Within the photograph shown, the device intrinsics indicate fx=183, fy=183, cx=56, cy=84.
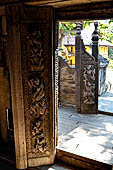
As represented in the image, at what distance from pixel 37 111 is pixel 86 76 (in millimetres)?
1726

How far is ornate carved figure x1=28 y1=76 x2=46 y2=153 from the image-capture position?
2.16 meters

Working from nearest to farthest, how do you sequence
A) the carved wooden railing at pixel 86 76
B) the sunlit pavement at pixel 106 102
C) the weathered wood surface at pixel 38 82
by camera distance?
the weathered wood surface at pixel 38 82 < the carved wooden railing at pixel 86 76 < the sunlit pavement at pixel 106 102

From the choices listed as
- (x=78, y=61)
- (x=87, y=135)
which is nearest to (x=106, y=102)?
(x=78, y=61)

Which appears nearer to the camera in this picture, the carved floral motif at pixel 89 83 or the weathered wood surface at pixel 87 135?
the weathered wood surface at pixel 87 135

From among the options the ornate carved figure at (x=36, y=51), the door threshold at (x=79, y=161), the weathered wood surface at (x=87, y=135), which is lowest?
the door threshold at (x=79, y=161)

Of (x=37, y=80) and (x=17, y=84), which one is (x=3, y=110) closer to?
(x=17, y=84)

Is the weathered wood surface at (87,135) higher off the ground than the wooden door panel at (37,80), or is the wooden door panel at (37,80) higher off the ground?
the wooden door panel at (37,80)

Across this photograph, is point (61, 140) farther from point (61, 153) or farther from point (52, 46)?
point (52, 46)

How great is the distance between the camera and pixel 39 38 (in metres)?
2.04

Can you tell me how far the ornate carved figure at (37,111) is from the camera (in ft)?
7.09

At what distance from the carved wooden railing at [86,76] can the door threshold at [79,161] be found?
149 cm

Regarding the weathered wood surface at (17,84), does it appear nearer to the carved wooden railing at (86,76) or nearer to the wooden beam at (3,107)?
the wooden beam at (3,107)

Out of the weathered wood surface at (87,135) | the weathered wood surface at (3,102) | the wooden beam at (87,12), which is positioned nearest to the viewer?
the wooden beam at (87,12)

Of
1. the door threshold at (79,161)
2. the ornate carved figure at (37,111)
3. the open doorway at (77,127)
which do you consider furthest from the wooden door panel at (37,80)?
the open doorway at (77,127)
